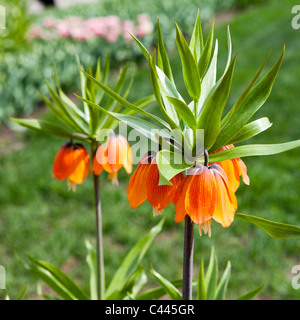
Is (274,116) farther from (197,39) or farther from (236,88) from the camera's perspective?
(197,39)

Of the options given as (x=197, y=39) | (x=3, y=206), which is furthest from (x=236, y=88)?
(x=197, y=39)

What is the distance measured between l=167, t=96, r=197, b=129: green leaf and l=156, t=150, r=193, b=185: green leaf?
55 mm

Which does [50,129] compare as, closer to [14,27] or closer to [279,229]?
[279,229]

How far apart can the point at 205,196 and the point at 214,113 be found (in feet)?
0.42

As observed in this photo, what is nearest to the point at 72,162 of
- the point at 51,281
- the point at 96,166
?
the point at 96,166

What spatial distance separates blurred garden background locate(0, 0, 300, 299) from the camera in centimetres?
216

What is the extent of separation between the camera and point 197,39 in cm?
80

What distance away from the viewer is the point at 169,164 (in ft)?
2.10

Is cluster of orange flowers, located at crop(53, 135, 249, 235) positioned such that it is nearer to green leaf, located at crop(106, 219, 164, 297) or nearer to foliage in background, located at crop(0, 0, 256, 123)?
green leaf, located at crop(106, 219, 164, 297)

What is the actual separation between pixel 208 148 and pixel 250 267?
156 cm

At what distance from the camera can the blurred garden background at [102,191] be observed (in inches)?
85.1

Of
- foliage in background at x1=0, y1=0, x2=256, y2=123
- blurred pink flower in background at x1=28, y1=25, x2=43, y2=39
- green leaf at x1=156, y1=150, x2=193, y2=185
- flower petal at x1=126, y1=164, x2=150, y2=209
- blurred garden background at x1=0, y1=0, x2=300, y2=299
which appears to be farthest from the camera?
blurred pink flower in background at x1=28, y1=25, x2=43, y2=39

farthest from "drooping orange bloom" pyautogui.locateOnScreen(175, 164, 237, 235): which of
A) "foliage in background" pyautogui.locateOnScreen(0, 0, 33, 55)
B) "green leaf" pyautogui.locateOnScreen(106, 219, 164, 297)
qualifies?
"foliage in background" pyautogui.locateOnScreen(0, 0, 33, 55)

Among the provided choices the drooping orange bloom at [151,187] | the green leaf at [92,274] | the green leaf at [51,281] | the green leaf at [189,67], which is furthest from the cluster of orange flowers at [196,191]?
the green leaf at [92,274]
